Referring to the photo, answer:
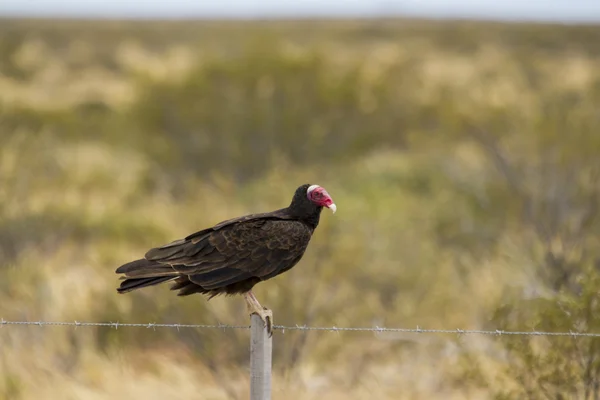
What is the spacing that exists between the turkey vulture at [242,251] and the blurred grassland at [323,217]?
1.97 m

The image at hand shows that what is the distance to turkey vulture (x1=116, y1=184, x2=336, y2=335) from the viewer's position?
175 inches

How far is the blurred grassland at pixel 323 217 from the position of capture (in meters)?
7.12

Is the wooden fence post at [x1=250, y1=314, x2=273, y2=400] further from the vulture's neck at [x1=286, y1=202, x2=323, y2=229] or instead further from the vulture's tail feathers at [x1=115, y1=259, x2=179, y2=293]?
the vulture's neck at [x1=286, y1=202, x2=323, y2=229]

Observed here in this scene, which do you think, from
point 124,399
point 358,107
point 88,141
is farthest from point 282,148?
point 124,399

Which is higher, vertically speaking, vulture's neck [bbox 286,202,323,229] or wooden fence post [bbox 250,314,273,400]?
vulture's neck [bbox 286,202,323,229]

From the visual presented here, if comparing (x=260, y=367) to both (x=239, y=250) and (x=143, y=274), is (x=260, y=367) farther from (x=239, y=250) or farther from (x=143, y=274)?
(x=239, y=250)

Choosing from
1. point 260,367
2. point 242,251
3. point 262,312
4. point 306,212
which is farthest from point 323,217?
point 260,367

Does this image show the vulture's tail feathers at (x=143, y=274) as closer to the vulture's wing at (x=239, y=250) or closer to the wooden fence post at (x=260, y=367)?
the vulture's wing at (x=239, y=250)

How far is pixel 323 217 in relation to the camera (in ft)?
26.4

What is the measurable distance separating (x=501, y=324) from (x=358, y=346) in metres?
2.39

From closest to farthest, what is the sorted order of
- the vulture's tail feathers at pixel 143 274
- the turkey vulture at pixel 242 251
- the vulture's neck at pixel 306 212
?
the vulture's tail feathers at pixel 143 274
the turkey vulture at pixel 242 251
the vulture's neck at pixel 306 212

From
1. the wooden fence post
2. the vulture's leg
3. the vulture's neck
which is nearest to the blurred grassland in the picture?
the vulture's neck

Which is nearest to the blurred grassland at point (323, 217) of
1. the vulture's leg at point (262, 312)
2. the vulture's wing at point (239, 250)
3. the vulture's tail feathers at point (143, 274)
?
the vulture's wing at point (239, 250)

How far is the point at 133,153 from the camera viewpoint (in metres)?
15.3
